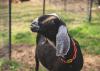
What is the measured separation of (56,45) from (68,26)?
547 cm

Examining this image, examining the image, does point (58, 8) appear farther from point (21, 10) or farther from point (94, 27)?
point (94, 27)

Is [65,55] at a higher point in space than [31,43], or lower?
higher

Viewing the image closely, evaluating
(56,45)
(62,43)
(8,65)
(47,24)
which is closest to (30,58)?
(8,65)

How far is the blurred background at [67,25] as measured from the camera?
6.19 meters

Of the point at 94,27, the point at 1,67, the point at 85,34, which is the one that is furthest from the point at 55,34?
the point at 94,27

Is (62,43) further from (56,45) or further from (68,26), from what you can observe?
(68,26)

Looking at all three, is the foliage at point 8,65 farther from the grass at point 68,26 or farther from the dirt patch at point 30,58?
the grass at point 68,26

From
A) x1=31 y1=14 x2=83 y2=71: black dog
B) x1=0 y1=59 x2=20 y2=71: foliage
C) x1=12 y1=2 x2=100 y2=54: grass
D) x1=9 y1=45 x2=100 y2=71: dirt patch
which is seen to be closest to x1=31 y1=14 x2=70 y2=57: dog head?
x1=31 y1=14 x2=83 y2=71: black dog

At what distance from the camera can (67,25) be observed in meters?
8.91

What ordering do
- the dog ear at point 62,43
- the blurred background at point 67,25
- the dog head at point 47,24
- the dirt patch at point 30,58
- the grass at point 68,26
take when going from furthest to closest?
the grass at point 68,26 < the blurred background at point 67,25 < the dirt patch at point 30,58 < the dog head at point 47,24 < the dog ear at point 62,43

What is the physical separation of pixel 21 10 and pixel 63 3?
1880 mm

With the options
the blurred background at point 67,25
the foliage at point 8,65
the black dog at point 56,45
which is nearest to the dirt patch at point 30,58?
the blurred background at point 67,25

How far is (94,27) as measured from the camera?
361 inches

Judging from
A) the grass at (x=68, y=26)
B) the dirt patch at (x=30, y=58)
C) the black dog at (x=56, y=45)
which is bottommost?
the dirt patch at (x=30, y=58)
